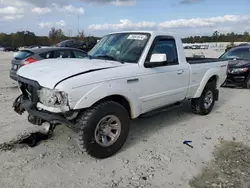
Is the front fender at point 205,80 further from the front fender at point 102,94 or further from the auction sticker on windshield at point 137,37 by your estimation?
the front fender at point 102,94

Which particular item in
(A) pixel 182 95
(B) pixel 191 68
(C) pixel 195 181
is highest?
(B) pixel 191 68

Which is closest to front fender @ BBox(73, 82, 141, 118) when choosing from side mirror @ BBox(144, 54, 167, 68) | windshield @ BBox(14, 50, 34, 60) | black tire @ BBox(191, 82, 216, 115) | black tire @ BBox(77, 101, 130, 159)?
Result: black tire @ BBox(77, 101, 130, 159)

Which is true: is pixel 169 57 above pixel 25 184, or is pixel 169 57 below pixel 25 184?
above

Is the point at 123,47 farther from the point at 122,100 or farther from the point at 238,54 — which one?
the point at 238,54

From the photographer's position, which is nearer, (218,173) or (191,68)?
(218,173)

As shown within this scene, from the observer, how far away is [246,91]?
9859mm

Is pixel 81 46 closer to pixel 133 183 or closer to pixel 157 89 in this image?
pixel 157 89

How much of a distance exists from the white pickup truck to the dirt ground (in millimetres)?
374

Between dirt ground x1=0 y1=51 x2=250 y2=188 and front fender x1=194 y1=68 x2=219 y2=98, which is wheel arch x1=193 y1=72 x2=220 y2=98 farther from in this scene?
dirt ground x1=0 y1=51 x2=250 y2=188

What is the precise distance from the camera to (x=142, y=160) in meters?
4.06

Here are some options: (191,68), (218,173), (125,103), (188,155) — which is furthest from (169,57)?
(218,173)

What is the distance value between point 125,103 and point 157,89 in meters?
0.74

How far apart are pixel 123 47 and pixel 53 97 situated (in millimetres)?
1813

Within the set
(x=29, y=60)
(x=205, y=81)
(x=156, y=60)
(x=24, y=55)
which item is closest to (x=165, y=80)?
(x=156, y=60)
